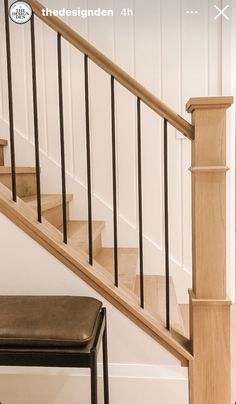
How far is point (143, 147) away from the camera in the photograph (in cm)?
283

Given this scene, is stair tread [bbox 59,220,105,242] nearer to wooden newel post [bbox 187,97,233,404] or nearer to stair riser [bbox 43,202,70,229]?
stair riser [bbox 43,202,70,229]

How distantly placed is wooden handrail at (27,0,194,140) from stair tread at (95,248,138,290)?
2.59 feet

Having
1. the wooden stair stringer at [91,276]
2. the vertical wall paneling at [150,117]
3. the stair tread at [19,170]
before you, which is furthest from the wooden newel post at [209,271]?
the vertical wall paneling at [150,117]

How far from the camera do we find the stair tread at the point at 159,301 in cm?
179

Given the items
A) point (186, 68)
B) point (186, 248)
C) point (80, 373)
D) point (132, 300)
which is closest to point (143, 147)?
point (186, 68)

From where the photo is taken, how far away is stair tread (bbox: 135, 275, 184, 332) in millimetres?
1787

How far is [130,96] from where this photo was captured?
2789mm

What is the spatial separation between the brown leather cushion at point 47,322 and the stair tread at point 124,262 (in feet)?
1.67

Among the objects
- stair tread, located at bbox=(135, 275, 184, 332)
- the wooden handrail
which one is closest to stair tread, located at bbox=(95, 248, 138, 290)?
stair tread, located at bbox=(135, 275, 184, 332)

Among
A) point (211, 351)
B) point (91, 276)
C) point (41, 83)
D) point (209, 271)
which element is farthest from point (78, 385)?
point (41, 83)

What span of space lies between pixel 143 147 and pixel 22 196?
100 centimetres

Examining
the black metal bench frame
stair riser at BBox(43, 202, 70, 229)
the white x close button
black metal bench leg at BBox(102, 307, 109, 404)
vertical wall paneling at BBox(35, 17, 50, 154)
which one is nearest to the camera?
the black metal bench frame

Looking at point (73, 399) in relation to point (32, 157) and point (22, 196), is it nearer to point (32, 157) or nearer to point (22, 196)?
point (22, 196)

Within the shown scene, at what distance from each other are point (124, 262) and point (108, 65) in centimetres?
119
